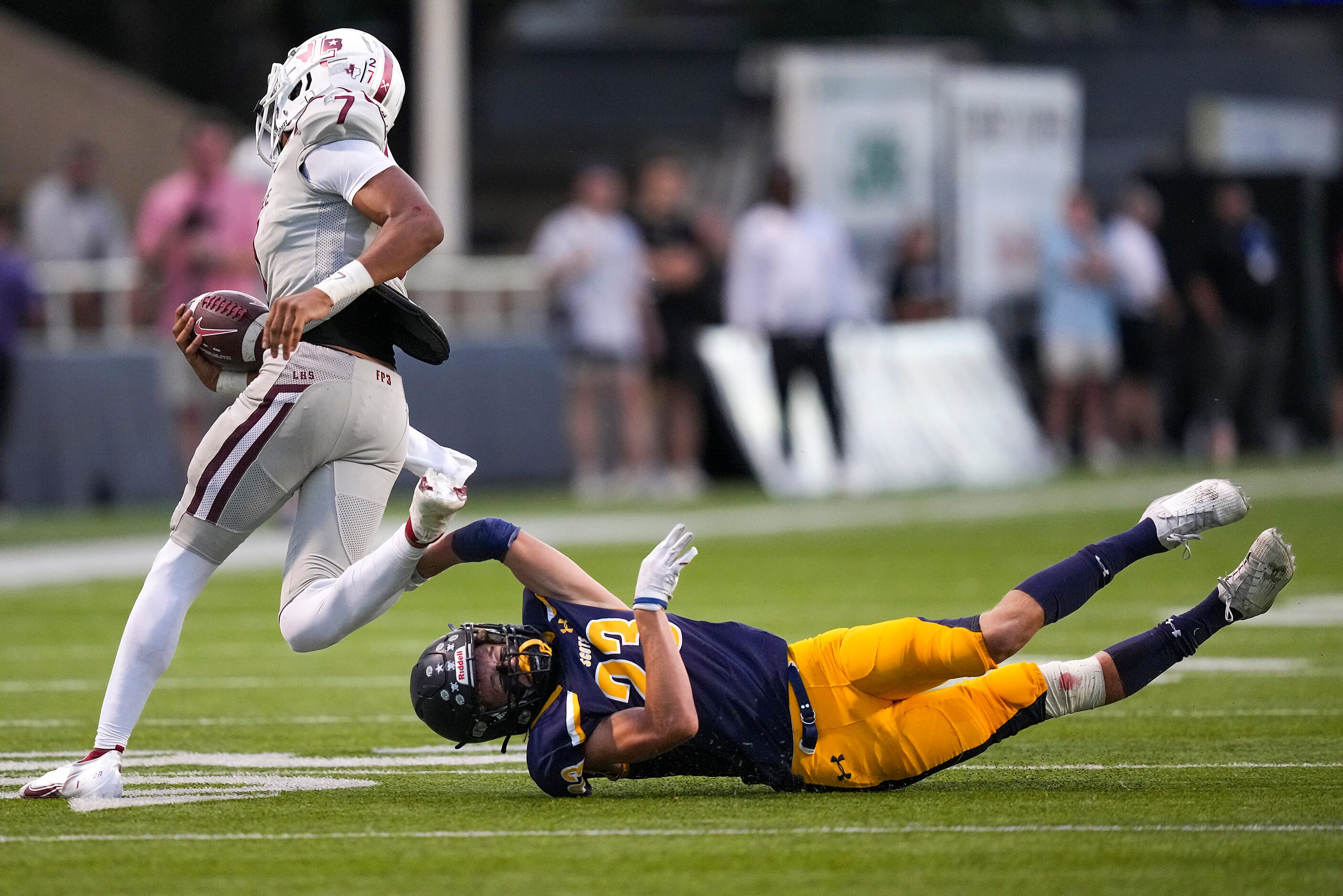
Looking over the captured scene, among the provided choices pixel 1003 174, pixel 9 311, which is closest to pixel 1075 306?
pixel 1003 174

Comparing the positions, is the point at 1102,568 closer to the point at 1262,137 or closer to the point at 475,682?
the point at 475,682

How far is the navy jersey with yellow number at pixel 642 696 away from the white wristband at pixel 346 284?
87 centimetres

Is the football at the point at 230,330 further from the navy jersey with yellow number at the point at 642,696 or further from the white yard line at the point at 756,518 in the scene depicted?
the white yard line at the point at 756,518

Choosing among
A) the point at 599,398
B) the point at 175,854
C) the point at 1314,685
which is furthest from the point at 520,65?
the point at 175,854

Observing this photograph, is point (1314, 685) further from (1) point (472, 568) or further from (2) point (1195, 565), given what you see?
(1) point (472, 568)

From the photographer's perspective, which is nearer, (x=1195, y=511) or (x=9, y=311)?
(x=1195, y=511)

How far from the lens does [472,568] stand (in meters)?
12.3

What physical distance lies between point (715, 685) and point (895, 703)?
18.4 inches

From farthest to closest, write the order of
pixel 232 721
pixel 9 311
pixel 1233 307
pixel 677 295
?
pixel 1233 307 < pixel 677 295 < pixel 9 311 < pixel 232 721

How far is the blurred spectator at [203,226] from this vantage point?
12.5 metres

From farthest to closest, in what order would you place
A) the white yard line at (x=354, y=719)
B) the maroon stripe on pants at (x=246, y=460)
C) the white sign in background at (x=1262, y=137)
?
1. the white sign in background at (x=1262, y=137)
2. the white yard line at (x=354, y=719)
3. the maroon stripe on pants at (x=246, y=460)

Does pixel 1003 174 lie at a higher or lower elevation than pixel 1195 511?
higher

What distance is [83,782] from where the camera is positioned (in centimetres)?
541

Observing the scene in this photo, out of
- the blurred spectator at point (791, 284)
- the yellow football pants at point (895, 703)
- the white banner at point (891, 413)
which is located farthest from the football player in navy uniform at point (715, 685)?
the white banner at point (891, 413)
